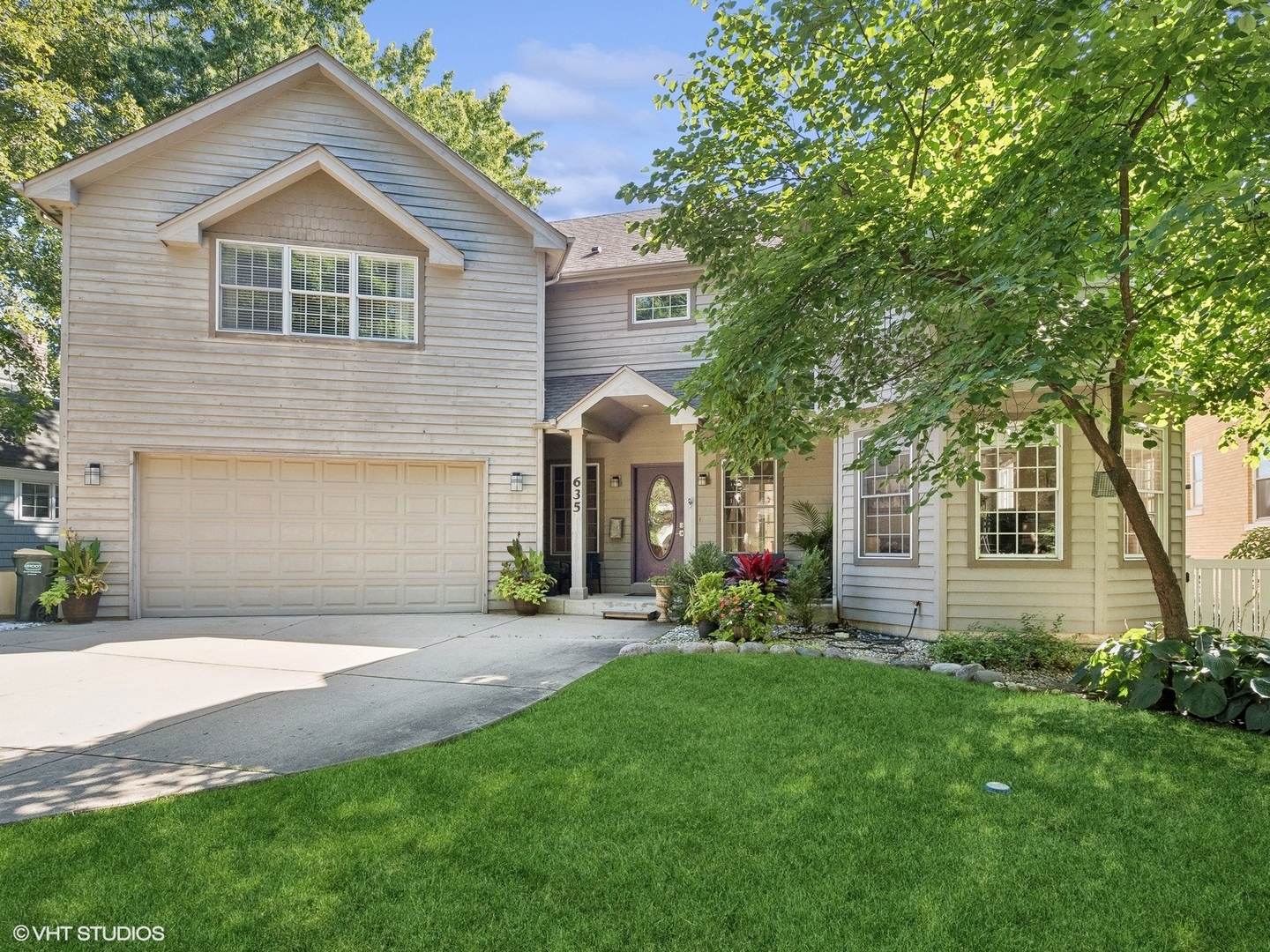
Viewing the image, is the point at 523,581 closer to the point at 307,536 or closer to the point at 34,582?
the point at 307,536

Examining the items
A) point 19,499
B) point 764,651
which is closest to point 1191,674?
point 764,651

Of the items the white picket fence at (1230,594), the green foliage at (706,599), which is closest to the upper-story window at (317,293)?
the green foliage at (706,599)

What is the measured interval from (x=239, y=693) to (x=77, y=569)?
221 inches

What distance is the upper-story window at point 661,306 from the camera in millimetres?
12328

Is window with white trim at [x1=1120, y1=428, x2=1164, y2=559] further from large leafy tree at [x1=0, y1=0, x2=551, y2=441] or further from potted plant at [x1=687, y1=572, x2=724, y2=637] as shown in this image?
large leafy tree at [x1=0, y1=0, x2=551, y2=441]

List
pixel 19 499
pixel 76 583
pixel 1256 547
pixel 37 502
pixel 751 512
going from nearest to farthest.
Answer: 1. pixel 76 583
2. pixel 751 512
3. pixel 1256 547
4. pixel 19 499
5. pixel 37 502

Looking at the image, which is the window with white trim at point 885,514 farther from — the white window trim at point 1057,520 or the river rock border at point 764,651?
the river rock border at point 764,651

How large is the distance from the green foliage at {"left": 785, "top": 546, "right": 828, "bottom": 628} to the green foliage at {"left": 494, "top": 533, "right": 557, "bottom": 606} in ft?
12.0

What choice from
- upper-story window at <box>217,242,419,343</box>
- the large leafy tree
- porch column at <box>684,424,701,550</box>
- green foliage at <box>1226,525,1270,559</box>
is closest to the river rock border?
porch column at <box>684,424,701,550</box>

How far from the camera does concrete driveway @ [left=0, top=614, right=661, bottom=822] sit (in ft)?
13.3

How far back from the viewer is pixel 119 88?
631 inches

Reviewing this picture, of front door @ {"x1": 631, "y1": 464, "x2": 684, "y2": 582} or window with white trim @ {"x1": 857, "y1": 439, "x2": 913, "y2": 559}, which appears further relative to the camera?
front door @ {"x1": 631, "y1": 464, "x2": 684, "y2": 582}

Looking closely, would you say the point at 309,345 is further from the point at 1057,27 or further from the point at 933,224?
the point at 1057,27

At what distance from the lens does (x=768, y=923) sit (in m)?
2.56
